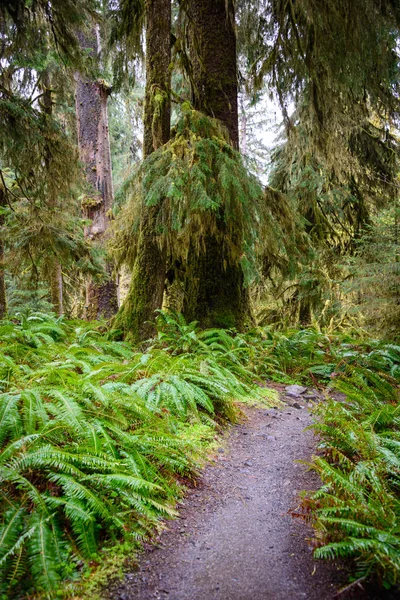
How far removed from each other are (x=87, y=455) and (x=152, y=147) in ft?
14.5

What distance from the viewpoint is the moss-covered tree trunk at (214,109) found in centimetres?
580

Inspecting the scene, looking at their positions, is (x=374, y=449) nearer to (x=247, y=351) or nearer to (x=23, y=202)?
(x=247, y=351)

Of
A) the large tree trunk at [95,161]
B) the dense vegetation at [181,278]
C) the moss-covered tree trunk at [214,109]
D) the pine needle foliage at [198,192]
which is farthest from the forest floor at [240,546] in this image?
the large tree trunk at [95,161]

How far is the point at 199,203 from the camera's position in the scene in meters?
4.08

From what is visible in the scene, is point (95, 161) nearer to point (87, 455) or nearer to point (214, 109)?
point (214, 109)

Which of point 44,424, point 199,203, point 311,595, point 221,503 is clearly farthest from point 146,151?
point 311,595

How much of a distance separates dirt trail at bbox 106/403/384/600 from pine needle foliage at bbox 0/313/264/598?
0.53 feet

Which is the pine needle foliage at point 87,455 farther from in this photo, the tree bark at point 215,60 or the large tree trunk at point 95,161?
the large tree trunk at point 95,161

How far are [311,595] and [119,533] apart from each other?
0.92m

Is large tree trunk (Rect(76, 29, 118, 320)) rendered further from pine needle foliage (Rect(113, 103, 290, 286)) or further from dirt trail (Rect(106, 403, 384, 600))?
dirt trail (Rect(106, 403, 384, 600))

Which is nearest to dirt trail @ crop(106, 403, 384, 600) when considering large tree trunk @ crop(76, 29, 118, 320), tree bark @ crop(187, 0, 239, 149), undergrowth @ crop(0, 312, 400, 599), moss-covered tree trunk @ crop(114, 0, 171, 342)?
undergrowth @ crop(0, 312, 400, 599)

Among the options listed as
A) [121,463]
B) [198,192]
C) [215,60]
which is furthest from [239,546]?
[215,60]

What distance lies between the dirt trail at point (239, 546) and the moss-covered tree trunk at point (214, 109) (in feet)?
9.88

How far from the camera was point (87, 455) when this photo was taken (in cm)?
204
